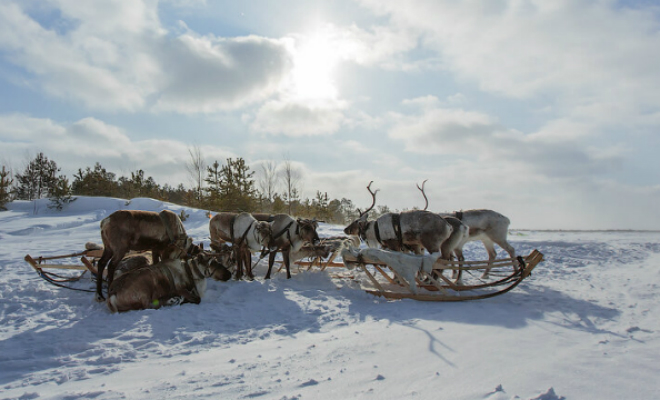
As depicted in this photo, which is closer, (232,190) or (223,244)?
(223,244)

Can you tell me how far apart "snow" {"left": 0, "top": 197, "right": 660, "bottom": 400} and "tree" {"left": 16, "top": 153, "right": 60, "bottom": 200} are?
1484 inches

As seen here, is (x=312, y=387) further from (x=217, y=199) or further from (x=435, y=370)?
(x=217, y=199)

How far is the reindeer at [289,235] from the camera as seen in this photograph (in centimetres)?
805

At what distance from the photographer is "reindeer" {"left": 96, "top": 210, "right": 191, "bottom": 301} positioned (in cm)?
559

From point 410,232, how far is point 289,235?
8.96 ft

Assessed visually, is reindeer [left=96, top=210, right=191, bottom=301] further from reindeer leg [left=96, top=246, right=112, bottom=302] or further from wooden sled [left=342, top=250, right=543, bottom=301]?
wooden sled [left=342, top=250, right=543, bottom=301]

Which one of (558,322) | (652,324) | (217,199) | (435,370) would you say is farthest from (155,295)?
(217,199)

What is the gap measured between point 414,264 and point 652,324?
10.2 ft

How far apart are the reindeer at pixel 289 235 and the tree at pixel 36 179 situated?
128 feet

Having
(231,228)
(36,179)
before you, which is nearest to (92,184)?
(36,179)

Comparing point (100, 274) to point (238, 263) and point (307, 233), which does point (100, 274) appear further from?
point (307, 233)

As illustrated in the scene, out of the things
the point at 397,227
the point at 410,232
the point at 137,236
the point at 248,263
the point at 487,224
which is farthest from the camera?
the point at 487,224

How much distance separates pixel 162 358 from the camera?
337 centimetres

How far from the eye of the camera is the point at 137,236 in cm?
580
